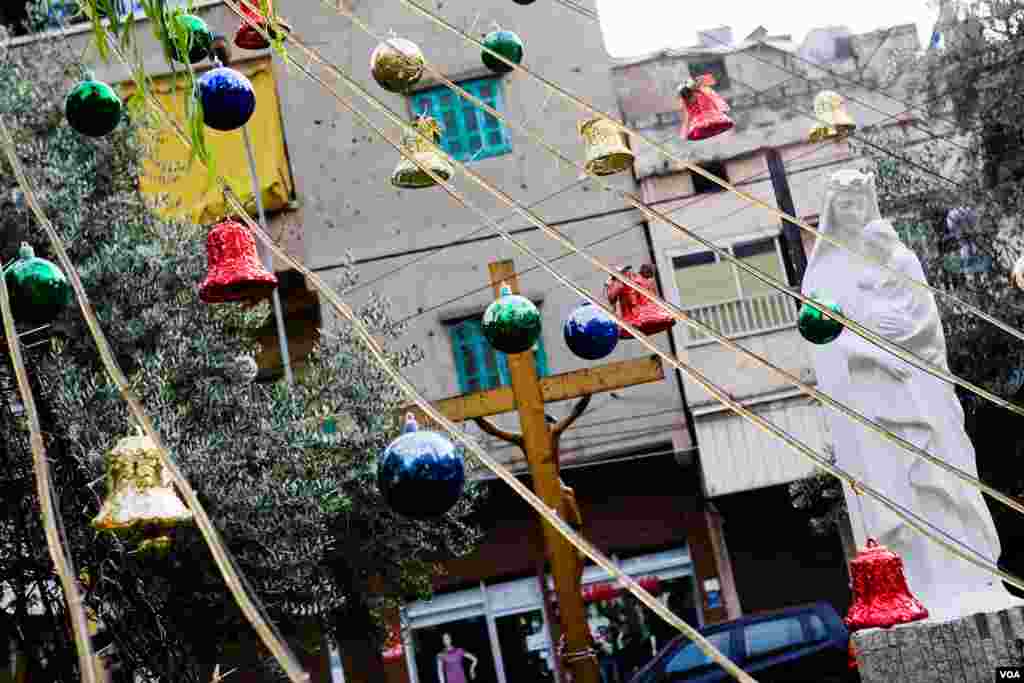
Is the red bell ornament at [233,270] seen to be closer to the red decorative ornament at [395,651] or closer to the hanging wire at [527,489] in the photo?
the hanging wire at [527,489]

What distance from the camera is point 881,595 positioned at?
5.17 meters

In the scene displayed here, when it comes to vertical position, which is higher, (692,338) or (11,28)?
(11,28)

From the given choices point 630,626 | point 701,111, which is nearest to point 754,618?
point 701,111

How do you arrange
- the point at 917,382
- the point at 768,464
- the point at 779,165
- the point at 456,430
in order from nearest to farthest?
the point at 456,430 → the point at 917,382 → the point at 779,165 → the point at 768,464

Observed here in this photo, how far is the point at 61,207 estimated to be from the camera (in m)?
11.1

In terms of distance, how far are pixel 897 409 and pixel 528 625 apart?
11.1 m

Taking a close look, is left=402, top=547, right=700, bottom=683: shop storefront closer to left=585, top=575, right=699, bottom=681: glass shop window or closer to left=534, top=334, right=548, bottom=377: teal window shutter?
left=585, top=575, right=699, bottom=681: glass shop window

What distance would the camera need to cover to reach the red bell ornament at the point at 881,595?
5.13 meters

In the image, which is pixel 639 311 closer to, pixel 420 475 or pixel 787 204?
pixel 420 475

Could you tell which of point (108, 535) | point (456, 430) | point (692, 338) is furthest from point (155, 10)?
point (692, 338)

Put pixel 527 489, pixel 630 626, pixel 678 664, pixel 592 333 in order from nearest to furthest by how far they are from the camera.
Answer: pixel 527 489, pixel 592 333, pixel 678 664, pixel 630 626

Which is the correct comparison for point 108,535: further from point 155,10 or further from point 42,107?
point 42,107

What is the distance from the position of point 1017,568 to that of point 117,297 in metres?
8.49

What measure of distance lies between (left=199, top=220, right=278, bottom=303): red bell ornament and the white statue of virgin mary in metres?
2.72
